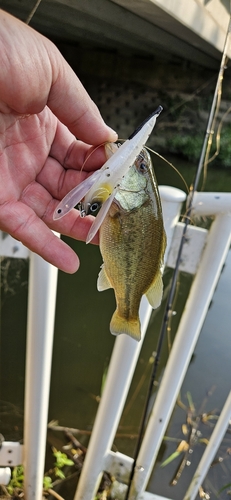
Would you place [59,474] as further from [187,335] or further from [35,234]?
[35,234]

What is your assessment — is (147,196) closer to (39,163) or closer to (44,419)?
(39,163)

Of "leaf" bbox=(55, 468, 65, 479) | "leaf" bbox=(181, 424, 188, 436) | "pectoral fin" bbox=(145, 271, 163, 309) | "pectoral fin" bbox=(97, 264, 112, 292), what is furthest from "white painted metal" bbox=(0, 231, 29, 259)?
"leaf" bbox=(181, 424, 188, 436)

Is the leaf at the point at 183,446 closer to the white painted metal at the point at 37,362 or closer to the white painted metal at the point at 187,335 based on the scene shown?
the white painted metal at the point at 187,335

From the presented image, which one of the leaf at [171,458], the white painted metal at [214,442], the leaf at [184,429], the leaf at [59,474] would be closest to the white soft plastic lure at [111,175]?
the white painted metal at [214,442]

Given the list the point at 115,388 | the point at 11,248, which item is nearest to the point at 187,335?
the point at 115,388

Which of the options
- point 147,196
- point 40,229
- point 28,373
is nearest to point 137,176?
point 147,196
